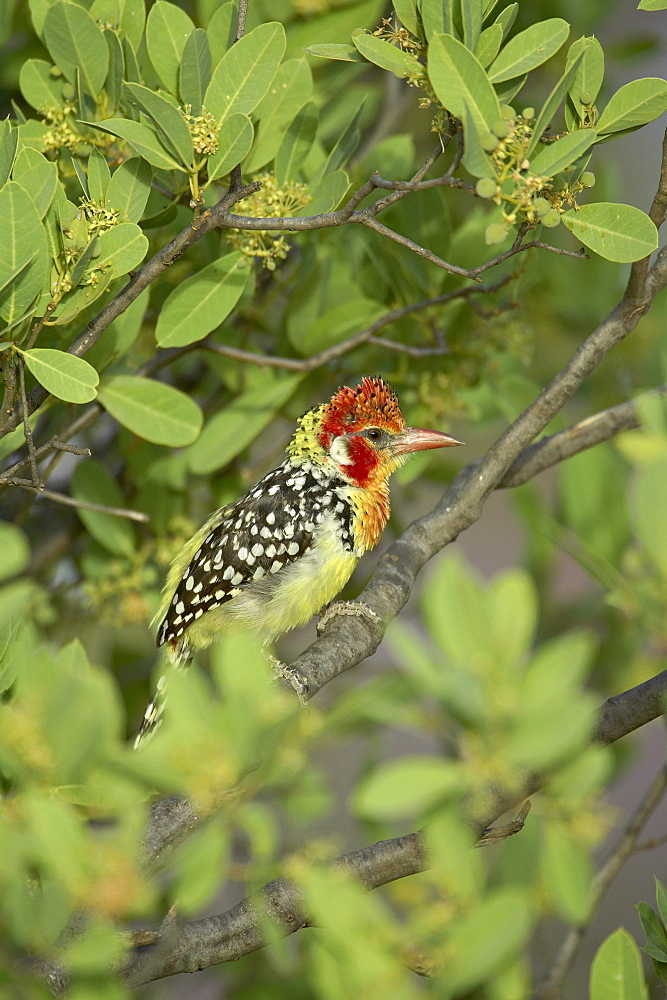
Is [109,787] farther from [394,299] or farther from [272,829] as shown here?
[394,299]

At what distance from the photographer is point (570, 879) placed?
908 mm

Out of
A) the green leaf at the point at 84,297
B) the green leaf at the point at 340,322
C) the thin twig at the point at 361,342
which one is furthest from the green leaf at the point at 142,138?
the green leaf at the point at 340,322

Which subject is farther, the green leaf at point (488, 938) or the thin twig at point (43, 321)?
the thin twig at point (43, 321)

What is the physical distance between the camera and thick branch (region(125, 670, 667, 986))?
138 centimetres

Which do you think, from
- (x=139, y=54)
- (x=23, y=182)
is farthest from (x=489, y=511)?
(x=23, y=182)

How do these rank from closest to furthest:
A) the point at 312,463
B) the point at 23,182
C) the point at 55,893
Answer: the point at 55,893
the point at 23,182
the point at 312,463

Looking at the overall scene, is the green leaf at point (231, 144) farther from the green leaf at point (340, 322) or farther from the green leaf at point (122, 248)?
the green leaf at point (340, 322)

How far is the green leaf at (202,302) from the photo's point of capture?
6.53 ft

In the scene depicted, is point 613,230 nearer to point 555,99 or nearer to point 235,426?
point 555,99

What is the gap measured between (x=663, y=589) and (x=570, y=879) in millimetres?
328

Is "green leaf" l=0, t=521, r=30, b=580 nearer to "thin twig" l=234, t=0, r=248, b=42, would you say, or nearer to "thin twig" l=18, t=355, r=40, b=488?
"thin twig" l=18, t=355, r=40, b=488

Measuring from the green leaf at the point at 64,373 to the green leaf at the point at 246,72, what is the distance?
556mm

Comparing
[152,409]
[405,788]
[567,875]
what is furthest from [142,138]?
[567,875]

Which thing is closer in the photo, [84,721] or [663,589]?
[84,721]
